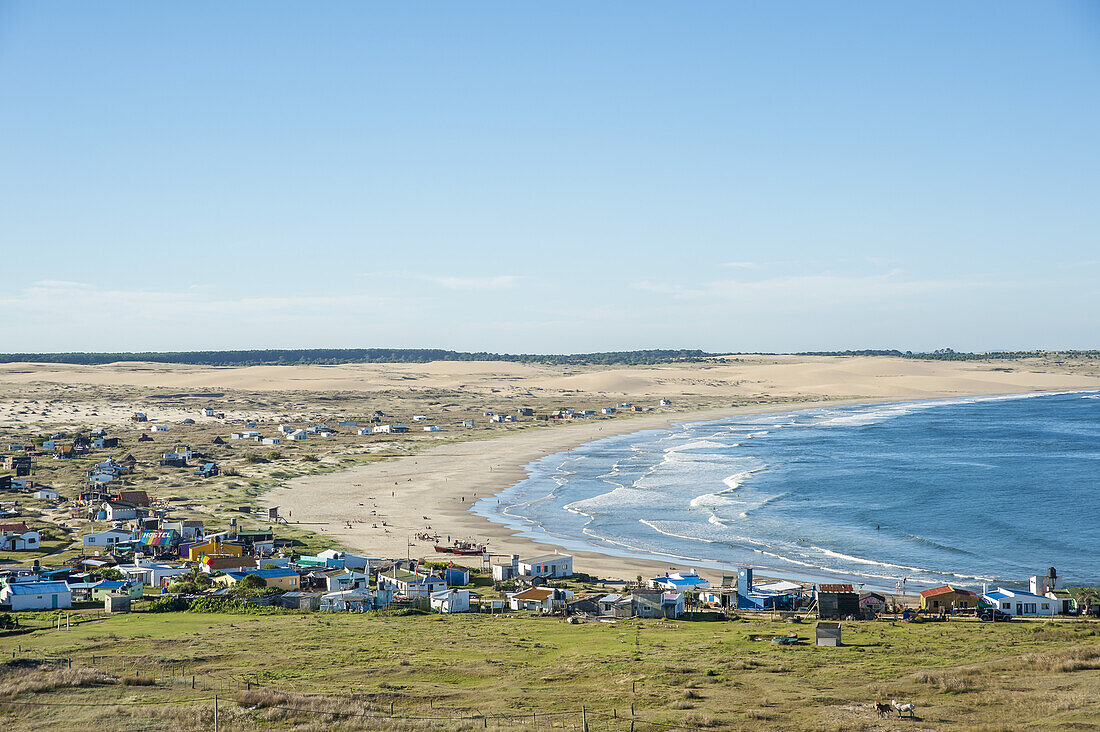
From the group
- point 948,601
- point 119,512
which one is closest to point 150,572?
point 119,512

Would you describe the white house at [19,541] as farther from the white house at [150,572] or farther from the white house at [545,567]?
the white house at [545,567]

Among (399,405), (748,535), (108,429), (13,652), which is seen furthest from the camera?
(399,405)

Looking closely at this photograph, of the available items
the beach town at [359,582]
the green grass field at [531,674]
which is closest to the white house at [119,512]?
the beach town at [359,582]

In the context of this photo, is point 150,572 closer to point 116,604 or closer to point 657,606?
point 116,604

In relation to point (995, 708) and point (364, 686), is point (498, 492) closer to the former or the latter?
point (364, 686)

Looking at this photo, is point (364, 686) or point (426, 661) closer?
point (364, 686)

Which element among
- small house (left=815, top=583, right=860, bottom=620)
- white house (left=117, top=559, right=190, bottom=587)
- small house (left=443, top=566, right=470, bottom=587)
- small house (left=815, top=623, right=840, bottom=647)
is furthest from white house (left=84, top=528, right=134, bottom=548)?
small house (left=815, top=623, right=840, bottom=647)

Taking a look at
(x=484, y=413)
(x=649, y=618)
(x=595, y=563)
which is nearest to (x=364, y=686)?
(x=649, y=618)
